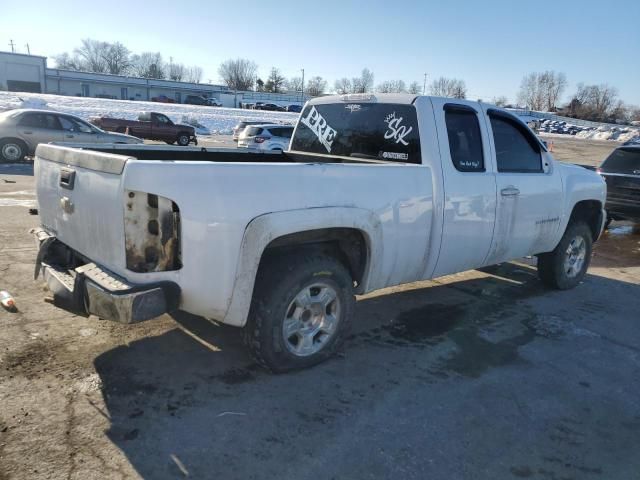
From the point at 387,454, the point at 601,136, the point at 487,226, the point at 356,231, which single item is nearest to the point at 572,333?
the point at 487,226

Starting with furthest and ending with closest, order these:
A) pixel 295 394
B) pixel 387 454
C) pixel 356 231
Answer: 1. pixel 356 231
2. pixel 295 394
3. pixel 387 454

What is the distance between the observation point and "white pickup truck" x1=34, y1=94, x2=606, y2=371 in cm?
305

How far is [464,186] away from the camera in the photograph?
451 centimetres

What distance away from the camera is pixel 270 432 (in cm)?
306

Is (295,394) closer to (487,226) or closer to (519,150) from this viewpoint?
(487,226)

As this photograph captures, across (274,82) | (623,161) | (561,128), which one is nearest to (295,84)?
(274,82)

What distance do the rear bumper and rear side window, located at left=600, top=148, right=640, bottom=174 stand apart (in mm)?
9480

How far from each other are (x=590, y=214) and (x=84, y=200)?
5.88 metres

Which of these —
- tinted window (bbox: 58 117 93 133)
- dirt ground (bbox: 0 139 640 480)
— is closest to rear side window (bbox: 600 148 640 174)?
dirt ground (bbox: 0 139 640 480)

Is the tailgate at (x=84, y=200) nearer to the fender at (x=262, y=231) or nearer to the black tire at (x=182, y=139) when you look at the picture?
the fender at (x=262, y=231)

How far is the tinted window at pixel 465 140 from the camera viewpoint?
15.0ft

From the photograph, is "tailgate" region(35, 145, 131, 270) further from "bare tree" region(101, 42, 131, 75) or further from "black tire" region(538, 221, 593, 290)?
"bare tree" region(101, 42, 131, 75)

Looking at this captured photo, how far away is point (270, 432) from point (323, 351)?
95 cm

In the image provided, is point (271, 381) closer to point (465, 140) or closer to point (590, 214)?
point (465, 140)
